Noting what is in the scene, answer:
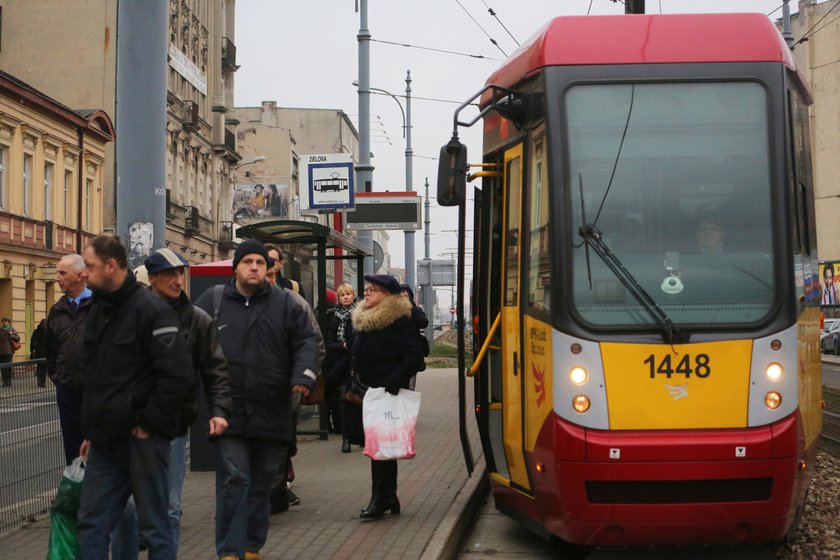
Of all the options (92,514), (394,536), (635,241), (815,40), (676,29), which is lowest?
(394,536)

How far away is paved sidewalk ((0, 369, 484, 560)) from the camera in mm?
7500

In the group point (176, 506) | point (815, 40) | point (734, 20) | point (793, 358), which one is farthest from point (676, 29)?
point (815, 40)

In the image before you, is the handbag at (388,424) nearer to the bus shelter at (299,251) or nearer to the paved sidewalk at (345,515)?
the paved sidewalk at (345,515)

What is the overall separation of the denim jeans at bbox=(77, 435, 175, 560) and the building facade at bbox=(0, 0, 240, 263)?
28683 mm

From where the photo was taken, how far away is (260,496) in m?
6.93

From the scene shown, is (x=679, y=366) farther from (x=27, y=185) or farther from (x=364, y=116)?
(x=27, y=185)

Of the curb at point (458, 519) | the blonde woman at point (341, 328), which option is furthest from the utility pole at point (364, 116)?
the curb at point (458, 519)

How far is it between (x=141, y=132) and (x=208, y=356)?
2.86 m

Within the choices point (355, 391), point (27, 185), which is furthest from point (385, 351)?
point (27, 185)

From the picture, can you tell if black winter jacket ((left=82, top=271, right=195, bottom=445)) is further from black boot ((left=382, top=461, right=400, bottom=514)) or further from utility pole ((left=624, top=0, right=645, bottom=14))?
utility pole ((left=624, top=0, right=645, bottom=14))

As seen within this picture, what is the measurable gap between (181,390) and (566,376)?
2294 millimetres

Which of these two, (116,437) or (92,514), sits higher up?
(116,437)

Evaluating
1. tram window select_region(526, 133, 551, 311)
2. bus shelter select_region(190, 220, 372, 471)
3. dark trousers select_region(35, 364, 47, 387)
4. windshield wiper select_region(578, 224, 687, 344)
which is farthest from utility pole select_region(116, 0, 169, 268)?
windshield wiper select_region(578, 224, 687, 344)

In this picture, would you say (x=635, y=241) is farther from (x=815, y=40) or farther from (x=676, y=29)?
(x=815, y=40)
